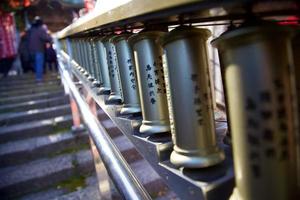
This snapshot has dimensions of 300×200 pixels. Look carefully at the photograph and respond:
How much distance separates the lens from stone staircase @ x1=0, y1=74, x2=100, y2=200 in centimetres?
369

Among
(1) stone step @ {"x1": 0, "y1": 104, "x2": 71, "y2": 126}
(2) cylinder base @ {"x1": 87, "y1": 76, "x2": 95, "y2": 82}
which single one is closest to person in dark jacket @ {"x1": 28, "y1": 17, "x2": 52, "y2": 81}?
(1) stone step @ {"x1": 0, "y1": 104, "x2": 71, "y2": 126}

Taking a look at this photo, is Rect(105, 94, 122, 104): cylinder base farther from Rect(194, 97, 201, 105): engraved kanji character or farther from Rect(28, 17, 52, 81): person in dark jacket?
Rect(28, 17, 52, 81): person in dark jacket

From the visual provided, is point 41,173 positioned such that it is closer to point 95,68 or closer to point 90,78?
point 90,78

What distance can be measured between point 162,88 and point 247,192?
0.39m

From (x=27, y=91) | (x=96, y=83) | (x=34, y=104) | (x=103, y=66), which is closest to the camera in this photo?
(x=103, y=66)

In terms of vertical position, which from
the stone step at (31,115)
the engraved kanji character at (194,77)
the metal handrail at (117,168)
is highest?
the engraved kanji character at (194,77)

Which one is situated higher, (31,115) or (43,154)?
(31,115)

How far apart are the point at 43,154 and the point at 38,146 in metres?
0.13

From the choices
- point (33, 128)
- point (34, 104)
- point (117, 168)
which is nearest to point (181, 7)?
point (117, 168)

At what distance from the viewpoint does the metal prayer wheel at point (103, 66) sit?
134 centimetres

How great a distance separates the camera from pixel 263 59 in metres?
0.47

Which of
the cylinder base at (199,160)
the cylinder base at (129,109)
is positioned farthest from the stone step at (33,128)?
the cylinder base at (199,160)

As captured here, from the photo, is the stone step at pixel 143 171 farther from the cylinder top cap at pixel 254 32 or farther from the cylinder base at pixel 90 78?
the cylinder top cap at pixel 254 32

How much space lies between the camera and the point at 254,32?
0.47 metres
